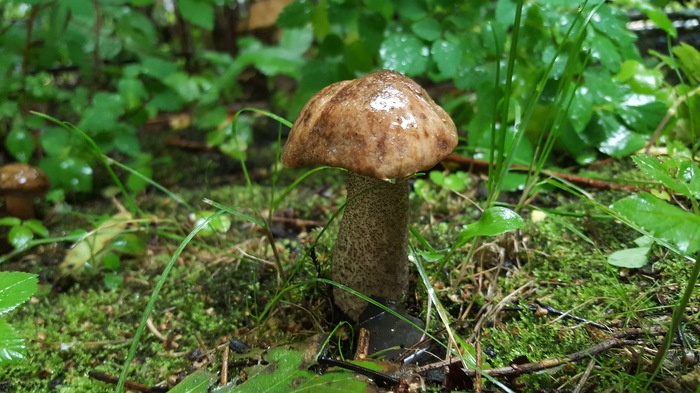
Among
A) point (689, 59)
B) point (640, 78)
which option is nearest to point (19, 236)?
point (640, 78)

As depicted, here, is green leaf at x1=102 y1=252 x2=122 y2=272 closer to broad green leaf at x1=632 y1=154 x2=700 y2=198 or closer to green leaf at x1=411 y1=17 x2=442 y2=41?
green leaf at x1=411 y1=17 x2=442 y2=41

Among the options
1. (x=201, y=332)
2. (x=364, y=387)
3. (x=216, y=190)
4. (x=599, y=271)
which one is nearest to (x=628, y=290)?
(x=599, y=271)

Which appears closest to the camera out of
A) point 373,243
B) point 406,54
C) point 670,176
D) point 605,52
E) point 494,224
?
point 670,176

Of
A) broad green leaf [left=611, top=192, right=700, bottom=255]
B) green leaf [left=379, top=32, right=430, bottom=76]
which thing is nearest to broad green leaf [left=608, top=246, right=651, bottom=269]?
broad green leaf [left=611, top=192, right=700, bottom=255]

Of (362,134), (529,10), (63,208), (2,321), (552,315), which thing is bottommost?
(63,208)

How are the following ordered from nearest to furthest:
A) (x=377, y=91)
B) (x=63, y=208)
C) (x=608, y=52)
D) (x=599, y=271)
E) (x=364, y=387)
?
(x=364, y=387) < (x=377, y=91) < (x=599, y=271) < (x=608, y=52) < (x=63, y=208)

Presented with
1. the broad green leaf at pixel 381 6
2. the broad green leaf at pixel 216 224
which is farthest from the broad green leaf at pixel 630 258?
the broad green leaf at pixel 216 224

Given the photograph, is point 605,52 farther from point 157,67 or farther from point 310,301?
point 157,67

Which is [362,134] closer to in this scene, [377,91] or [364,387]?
[377,91]
